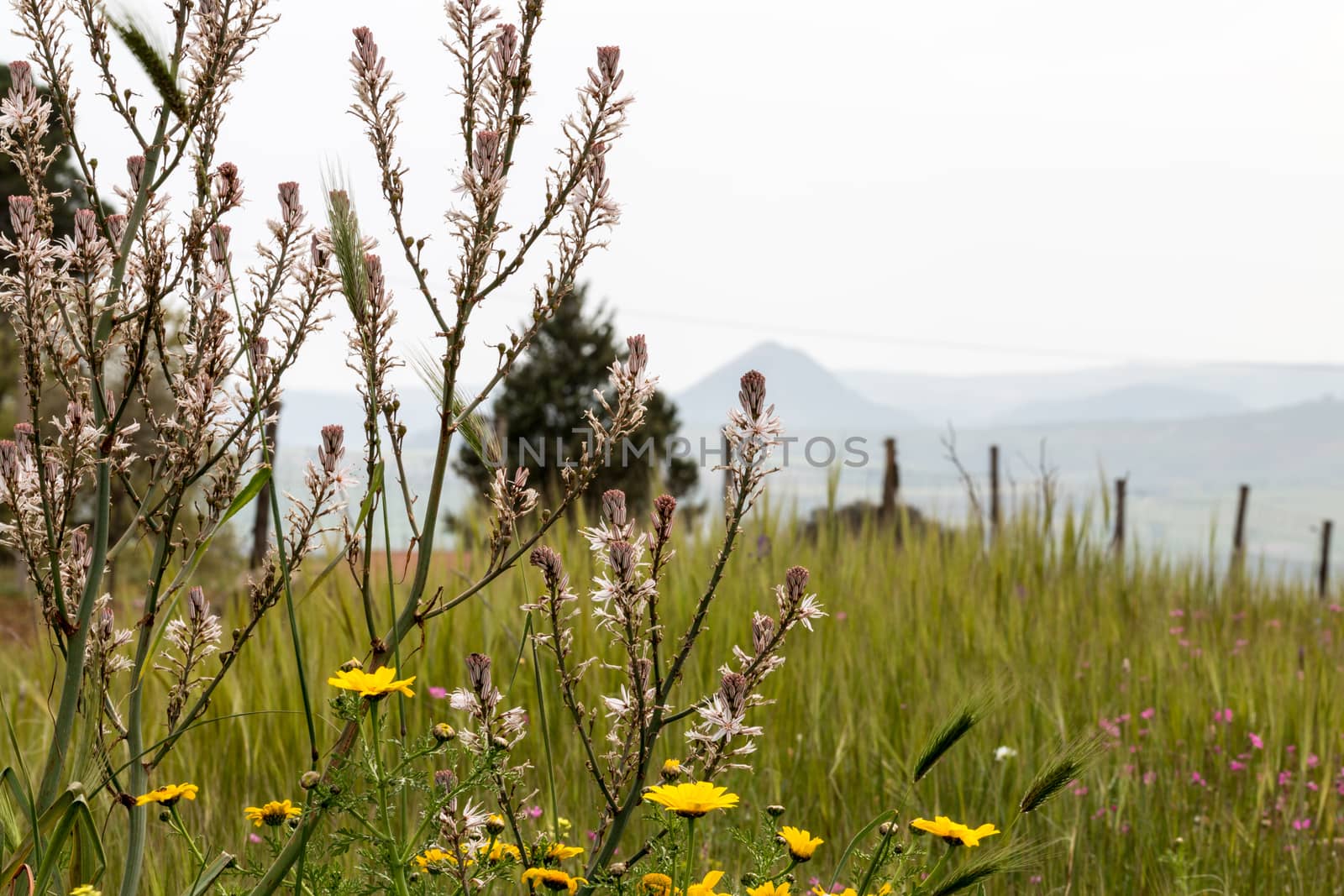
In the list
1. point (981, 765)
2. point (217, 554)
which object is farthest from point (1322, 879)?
point (217, 554)

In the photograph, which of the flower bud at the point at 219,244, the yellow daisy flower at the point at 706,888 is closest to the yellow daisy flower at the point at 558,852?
the yellow daisy flower at the point at 706,888

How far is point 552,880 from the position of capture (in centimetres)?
164

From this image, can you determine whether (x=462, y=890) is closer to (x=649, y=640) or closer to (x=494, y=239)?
(x=649, y=640)

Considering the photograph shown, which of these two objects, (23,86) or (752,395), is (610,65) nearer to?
(752,395)

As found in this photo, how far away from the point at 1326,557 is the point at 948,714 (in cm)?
1428

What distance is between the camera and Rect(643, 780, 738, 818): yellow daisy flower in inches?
60.6

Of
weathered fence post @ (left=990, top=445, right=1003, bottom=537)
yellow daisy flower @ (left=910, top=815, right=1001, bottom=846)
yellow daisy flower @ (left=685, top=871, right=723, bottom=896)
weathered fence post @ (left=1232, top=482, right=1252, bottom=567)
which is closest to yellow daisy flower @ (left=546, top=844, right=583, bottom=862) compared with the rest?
yellow daisy flower @ (left=685, top=871, right=723, bottom=896)

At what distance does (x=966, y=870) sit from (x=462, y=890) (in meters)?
0.83

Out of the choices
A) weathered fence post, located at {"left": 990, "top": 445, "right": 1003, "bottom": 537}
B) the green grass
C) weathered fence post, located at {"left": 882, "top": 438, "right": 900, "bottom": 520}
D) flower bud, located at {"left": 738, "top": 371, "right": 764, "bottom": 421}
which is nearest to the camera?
flower bud, located at {"left": 738, "top": 371, "right": 764, "bottom": 421}

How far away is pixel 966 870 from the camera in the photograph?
5.34 ft

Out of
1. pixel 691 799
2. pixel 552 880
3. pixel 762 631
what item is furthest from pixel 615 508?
pixel 552 880

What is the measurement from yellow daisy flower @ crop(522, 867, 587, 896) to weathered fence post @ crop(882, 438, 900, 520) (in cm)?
1016

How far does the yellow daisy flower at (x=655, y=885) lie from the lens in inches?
70.2

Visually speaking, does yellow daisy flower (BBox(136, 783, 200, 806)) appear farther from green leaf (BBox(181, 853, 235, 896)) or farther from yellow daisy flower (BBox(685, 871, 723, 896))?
yellow daisy flower (BBox(685, 871, 723, 896))
